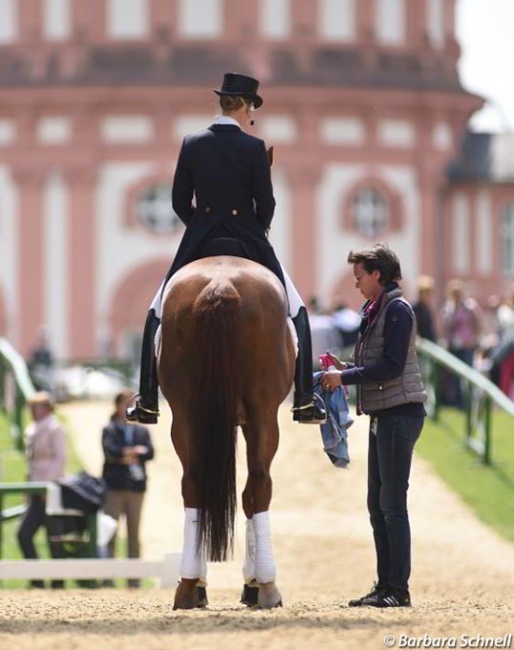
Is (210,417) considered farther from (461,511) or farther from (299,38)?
(299,38)

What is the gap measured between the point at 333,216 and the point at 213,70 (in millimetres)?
4409

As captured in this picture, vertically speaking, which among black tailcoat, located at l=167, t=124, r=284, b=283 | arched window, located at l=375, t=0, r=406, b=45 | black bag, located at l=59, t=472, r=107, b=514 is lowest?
black bag, located at l=59, t=472, r=107, b=514

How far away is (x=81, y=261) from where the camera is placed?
51.1 meters

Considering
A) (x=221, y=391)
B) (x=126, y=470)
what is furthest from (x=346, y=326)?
(x=221, y=391)

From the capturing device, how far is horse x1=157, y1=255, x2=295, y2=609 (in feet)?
34.2

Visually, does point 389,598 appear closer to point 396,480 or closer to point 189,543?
point 396,480

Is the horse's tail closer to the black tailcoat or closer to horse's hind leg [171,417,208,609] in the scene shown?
horse's hind leg [171,417,208,609]

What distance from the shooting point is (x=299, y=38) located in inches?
2039

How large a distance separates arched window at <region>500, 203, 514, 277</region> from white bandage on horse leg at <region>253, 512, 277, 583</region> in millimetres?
43816

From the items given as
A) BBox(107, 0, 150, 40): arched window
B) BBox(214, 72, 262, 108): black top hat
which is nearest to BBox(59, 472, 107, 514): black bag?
BBox(214, 72, 262, 108): black top hat

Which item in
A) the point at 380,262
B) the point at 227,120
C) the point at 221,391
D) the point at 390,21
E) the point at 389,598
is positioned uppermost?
the point at 390,21

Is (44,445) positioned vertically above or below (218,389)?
below

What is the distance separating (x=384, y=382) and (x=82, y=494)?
666 cm

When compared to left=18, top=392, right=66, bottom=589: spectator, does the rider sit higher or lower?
higher
